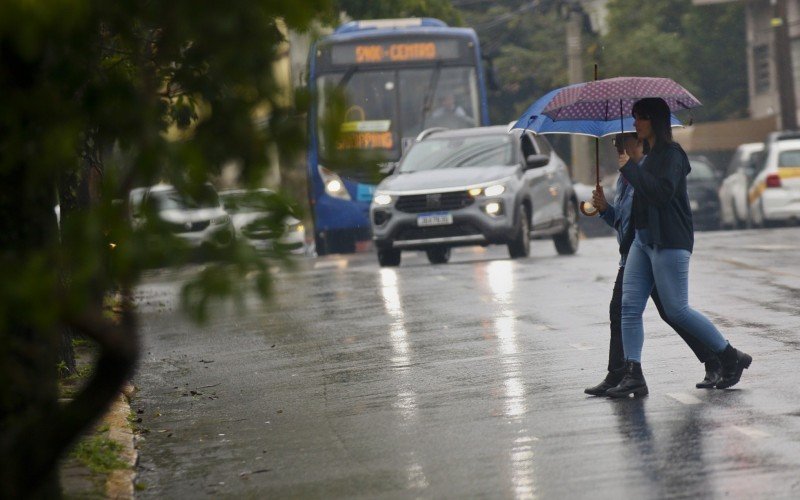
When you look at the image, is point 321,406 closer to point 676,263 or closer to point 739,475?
point 676,263

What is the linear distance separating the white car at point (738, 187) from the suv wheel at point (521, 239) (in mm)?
11662

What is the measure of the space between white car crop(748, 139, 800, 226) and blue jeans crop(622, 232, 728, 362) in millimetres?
22593

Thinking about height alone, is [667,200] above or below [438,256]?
above

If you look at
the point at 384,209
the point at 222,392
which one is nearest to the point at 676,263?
the point at 222,392

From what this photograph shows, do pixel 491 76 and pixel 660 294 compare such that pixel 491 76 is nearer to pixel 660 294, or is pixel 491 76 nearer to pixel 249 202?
pixel 660 294

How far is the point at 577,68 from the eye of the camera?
4356 centimetres

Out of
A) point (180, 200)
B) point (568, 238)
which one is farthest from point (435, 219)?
point (180, 200)

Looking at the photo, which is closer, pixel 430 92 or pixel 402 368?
pixel 402 368

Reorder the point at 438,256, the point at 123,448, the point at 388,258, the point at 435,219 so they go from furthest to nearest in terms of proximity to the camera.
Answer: the point at 438,256 < the point at 388,258 < the point at 435,219 < the point at 123,448

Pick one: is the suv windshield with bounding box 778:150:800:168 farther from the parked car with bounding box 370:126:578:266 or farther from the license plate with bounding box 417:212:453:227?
the license plate with bounding box 417:212:453:227

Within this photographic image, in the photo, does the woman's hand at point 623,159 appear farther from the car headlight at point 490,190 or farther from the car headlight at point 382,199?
the car headlight at point 382,199

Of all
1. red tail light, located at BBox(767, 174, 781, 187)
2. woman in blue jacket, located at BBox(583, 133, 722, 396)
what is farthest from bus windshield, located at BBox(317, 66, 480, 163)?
woman in blue jacket, located at BBox(583, 133, 722, 396)

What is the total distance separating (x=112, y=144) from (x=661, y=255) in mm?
5271

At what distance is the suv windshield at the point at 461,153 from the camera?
23.3 metres
